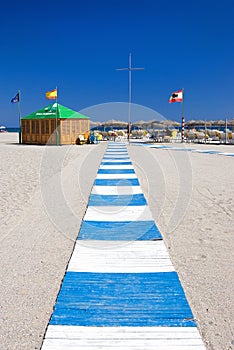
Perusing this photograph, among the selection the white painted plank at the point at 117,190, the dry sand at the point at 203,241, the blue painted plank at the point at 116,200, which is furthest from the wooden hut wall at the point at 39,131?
the blue painted plank at the point at 116,200

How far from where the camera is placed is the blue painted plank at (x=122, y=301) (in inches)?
73.4

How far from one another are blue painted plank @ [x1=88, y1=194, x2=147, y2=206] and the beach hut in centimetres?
1521

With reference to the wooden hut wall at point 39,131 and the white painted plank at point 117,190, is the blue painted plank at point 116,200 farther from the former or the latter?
the wooden hut wall at point 39,131

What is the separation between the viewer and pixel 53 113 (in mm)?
19703

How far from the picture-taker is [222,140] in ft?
71.7

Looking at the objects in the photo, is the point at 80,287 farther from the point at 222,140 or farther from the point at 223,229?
the point at 222,140

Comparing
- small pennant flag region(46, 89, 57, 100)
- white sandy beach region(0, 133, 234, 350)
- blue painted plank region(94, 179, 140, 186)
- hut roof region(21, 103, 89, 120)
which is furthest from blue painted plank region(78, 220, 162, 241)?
hut roof region(21, 103, 89, 120)

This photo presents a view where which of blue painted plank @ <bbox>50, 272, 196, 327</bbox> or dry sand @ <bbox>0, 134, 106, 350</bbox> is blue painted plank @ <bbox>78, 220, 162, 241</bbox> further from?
blue painted plank @ <bbox>50, 272, 196, 327</bbox>

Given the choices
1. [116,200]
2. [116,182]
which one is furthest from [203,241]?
[116,182]

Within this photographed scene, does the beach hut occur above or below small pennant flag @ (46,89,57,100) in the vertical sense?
below

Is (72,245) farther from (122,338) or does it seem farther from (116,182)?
(116,182)

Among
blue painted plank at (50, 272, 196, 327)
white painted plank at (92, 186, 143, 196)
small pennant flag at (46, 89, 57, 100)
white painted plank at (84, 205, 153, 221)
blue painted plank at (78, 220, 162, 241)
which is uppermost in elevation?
small pennant flag at (46, 89, 57, 100)

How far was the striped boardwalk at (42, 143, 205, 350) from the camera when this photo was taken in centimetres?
171

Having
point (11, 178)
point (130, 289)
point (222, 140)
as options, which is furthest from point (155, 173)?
point (222, 140)
